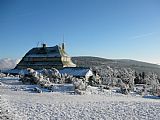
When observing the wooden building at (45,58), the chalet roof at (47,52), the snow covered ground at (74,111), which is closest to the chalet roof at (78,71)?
the wooden building at (45,58)

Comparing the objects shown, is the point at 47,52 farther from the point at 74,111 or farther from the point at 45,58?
the point at 74,111

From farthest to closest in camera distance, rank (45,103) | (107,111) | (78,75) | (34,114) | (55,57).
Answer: (55,57), (78,75), (45,103), (107,111), (34,114)

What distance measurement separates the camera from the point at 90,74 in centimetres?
4725

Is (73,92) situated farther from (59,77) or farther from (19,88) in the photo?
(59,77)

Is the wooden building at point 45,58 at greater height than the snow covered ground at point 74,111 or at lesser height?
greater

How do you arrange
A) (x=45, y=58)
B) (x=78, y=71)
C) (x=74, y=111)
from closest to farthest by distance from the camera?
(x=74, y=111) → (x=78, y=71) → (x=45, y=58)

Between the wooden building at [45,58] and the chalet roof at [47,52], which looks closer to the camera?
the wooden building at [45,58]

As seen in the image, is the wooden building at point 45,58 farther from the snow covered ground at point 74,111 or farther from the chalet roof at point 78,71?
the snow covered ground at point 74,111

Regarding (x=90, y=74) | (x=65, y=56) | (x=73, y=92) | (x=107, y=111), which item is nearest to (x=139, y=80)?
(x=65, y=56)

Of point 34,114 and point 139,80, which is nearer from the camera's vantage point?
point 34,114

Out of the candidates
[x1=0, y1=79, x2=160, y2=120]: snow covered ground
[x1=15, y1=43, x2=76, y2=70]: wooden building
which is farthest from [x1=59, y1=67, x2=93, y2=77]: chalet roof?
[x1=0, y1=79, x2=160, y2=120]: snow covered ground

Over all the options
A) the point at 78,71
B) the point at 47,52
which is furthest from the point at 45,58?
the point at 78,71

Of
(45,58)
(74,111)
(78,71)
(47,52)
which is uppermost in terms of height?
(47,52)

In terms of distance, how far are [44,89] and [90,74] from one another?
18514mm
